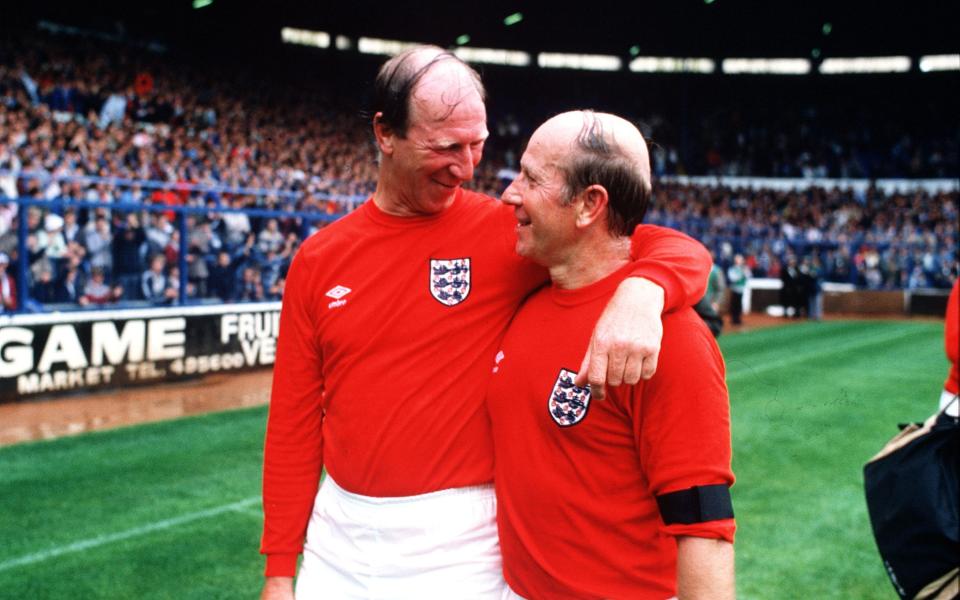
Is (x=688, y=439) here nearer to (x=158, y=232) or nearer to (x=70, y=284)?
(x=70, y=284)

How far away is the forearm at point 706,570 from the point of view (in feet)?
5.82

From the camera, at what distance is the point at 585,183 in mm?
1989

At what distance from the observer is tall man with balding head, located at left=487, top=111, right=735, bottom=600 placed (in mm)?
1809

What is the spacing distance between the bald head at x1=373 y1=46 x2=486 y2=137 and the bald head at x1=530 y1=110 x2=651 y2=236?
321mm

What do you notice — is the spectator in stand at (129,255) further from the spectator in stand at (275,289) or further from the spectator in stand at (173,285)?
the spectator in stand at (275,289)

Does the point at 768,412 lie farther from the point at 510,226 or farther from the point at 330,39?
the point at 330,39

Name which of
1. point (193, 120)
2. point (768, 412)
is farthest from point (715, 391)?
point (193, 120)

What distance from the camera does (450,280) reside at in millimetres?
2303

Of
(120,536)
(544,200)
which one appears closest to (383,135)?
(544,200)

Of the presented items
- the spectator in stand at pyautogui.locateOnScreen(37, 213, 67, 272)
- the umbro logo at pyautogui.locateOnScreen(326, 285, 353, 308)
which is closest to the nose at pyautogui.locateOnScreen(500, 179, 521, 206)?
the umbro logo at pyautogui.locateOnScreen(326, 285, 353, 308)

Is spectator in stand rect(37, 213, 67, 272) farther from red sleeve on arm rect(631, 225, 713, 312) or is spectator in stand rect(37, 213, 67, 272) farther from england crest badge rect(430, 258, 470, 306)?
red sleeve on arm rect(631, 225, 713, 312)

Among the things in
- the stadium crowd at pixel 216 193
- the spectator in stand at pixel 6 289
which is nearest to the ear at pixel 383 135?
the stadium crowd at pixel 216 193

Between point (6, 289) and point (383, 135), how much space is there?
926 cm

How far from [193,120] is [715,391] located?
68.7 ft
